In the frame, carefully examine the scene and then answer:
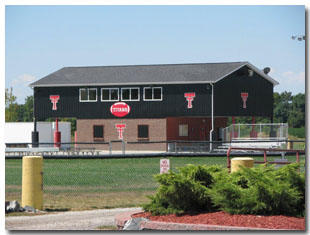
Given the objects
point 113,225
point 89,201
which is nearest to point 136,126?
point 89,201

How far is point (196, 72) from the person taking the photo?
2053 inches

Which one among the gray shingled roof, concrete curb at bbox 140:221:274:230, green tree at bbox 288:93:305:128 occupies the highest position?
the gray shingled roof

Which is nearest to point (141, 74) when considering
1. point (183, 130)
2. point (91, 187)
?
point (183, 130)

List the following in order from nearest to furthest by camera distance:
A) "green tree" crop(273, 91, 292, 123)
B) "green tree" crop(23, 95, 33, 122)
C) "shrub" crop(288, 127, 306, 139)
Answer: "shrub" crop(288, 127, 306, 139) < "green tree" crop(273, 91, 292, 123) < "green tree" crop(23, 95, 33, 122)

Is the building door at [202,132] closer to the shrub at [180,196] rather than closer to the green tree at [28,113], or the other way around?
the green tree at [28,113]

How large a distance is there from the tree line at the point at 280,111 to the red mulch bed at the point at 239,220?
54.1 meters

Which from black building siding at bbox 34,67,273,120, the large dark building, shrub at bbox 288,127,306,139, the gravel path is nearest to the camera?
the gravel path

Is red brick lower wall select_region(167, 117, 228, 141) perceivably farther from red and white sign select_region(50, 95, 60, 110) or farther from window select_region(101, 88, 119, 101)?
red and white sign select_region(50, 95, 60, 110)

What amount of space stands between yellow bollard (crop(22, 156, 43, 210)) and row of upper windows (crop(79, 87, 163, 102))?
38714 millimetres

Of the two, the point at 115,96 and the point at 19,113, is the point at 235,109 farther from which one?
the point at 19,113

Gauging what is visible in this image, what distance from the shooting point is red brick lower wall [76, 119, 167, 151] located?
51.7m

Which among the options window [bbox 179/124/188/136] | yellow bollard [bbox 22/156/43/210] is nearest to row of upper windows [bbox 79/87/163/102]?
window [bbox 179/124/188/136]

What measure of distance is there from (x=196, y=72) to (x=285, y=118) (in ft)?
72.5

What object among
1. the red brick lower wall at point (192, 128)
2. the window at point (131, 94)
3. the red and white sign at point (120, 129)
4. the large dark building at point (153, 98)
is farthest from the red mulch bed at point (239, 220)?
the red and white sign at point (120, 129)
